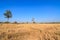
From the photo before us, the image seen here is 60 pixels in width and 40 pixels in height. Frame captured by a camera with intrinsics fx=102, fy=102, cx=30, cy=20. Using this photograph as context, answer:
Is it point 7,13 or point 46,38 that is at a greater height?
point 7,13

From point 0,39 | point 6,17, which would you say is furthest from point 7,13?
point 0,39

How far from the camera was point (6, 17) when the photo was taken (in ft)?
158

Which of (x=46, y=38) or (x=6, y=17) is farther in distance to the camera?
(x=6, y=17)

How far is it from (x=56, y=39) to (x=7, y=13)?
41.5m

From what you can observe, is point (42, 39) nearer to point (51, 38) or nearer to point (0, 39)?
point (51, 38)

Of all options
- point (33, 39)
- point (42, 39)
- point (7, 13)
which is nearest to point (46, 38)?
point (42, 39)

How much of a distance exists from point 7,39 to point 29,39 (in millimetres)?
1973

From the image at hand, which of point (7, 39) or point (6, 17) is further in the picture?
point (6, 17)

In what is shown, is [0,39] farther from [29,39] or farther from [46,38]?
[46,38]

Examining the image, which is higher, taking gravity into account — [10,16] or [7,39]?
[10,16]

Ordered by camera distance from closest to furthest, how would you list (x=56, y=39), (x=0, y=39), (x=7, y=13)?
(x=56, y=39) → (x=0, y=39) → (x=7, y=13)

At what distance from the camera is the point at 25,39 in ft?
28.1

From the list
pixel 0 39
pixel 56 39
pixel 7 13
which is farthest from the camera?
pixel 7 13

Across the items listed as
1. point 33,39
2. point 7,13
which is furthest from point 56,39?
point 7,13
